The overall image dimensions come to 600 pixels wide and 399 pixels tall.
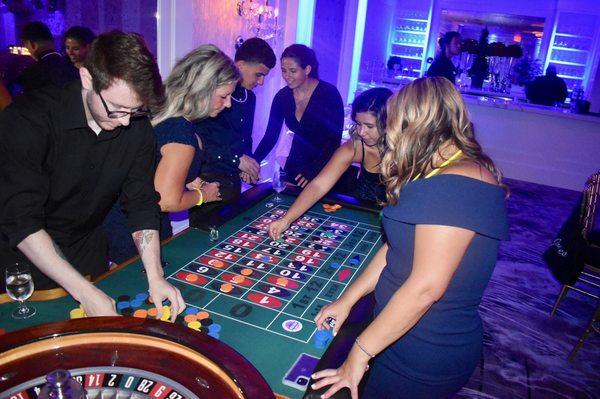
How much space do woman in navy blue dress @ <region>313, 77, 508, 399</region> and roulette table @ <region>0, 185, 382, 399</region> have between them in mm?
134

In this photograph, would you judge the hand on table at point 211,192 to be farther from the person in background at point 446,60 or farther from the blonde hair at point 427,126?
the person in background at point 446,60

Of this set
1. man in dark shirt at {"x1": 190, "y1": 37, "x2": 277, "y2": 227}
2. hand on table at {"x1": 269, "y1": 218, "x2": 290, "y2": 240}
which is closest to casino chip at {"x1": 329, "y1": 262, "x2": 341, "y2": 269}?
hand on table at {"x1": 269, "y1": 218, "x2": 290, "y2": 240}

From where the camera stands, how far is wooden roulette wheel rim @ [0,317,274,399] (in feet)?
2.91

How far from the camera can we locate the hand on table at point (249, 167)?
2783mm

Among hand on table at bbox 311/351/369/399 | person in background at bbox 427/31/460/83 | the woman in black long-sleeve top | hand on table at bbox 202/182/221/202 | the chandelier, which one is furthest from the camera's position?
person in background at bbox 427/31/460/83

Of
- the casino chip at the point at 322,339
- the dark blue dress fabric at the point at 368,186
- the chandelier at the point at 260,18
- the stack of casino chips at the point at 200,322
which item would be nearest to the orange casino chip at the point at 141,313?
the stack of casino chips at the point at 200,322

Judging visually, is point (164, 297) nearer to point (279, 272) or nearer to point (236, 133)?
point (279, 272)

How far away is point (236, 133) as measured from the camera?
2834 mm

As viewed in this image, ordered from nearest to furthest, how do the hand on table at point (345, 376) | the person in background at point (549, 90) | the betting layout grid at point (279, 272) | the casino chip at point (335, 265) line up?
the hand on table at point (345, 376) → the betting layout grid at point (279, 272) → the casino chip at point (335, 265) → the person in background at point (549, 90)

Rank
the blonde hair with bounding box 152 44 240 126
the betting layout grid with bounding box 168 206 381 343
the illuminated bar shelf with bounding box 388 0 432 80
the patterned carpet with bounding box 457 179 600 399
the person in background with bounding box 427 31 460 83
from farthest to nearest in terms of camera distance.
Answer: the illuminated bar shelf with bounding box 388 0 432 80 < the person in background with bounding box 427 31 460 83 < the patterned carpet with bounding box 457 179 600 399 < the blonde hair with bounding box 152 44 240 126 < the betting layout grid with bounding box 168 206 381 343

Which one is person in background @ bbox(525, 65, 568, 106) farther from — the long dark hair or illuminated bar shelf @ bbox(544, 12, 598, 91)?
the long dark hair

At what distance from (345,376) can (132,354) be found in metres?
0.50

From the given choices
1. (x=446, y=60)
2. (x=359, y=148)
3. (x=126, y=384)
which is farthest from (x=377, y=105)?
(x=446, y=60)

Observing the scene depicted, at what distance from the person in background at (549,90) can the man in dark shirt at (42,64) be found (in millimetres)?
5993
